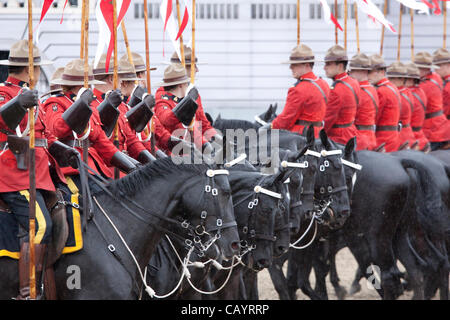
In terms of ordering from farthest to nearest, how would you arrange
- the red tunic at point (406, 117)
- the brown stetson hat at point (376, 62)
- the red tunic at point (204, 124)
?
the red tunic at point (406, 117) → the brown stetson hat at point (376, 62) → the red tunic at point (204, 124)

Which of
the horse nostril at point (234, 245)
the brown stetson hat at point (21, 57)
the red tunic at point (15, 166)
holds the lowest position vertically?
the horse nostril at point (234, 245)

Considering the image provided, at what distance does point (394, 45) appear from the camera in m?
20.9

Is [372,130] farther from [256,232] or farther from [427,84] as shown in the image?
[256,232]

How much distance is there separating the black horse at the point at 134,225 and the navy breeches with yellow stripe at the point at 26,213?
223 millimetres

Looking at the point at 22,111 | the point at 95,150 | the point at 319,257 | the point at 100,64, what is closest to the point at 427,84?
the point at 319,257

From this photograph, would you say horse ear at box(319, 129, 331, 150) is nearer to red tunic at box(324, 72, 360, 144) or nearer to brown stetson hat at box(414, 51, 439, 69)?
red tunic at box(324, 72, 360, 144)

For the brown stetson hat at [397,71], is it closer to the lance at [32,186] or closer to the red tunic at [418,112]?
the red tunic at [418,112]

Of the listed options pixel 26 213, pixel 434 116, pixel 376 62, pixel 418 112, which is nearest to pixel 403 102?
pixel 418 112

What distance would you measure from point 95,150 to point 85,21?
100cm

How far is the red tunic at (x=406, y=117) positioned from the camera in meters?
12.0

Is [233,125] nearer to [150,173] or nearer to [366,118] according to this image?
[366,118]

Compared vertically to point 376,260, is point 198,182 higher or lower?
higher

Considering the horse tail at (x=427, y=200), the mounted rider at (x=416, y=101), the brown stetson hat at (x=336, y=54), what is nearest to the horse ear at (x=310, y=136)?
the horse tail at (x=427, y=200)

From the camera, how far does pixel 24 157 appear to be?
5.67m
